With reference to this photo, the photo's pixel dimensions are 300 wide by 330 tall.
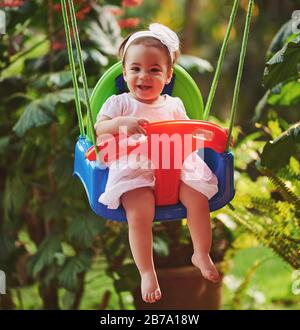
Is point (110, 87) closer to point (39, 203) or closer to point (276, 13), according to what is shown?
Result: point (39, 203)

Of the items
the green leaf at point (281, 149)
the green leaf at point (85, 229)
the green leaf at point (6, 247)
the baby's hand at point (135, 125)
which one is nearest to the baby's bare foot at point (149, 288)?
the baby's hand at point (135, 125)

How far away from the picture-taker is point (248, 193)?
2.36 meters

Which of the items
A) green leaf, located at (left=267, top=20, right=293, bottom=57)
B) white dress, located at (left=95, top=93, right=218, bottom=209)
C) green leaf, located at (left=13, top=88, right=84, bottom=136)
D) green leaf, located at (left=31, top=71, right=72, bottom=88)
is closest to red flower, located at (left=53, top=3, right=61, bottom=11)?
green leaf, located at (left=31, top=71, right=72, bottom=88)

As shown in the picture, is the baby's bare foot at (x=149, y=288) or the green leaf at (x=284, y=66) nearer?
the baby's bare foot at (x=149, y=288)

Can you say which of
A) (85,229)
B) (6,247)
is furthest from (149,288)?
(6,247)

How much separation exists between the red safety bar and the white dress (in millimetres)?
19

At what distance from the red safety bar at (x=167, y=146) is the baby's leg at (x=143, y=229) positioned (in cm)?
3

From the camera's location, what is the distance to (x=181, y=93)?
1625mm

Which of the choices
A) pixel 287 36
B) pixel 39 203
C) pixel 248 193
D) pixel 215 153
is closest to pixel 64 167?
pixel 39 203

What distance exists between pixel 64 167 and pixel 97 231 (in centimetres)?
25

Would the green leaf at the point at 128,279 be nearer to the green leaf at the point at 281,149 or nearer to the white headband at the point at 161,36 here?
the green leaf at the point at 281,149

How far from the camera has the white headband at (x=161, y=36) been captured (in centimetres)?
139

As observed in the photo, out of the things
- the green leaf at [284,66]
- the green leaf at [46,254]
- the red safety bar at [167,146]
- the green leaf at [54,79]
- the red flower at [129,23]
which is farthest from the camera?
the red flower at [129,23]

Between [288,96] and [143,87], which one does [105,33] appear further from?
[143,87]
